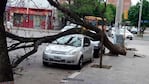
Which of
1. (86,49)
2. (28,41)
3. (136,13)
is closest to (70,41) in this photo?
(86,49)

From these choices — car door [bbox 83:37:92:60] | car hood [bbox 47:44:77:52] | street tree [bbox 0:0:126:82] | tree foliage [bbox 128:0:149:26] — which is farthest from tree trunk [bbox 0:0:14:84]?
tree foliage [bbox 128:0:149:26]

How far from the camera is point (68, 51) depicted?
59.2 ft

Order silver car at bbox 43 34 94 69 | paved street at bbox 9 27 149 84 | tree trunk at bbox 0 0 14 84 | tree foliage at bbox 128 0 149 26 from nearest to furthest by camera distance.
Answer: tree trunk at bbox 0 0 14 84, paved street at bbox 9 27 149 84, silver car at bbox 43 34 94 69, tree foliage at bbox 128 0 149 26

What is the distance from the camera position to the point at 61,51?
18.0m

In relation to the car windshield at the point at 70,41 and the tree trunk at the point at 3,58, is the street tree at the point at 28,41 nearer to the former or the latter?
the tree trunk at the point at 3,58

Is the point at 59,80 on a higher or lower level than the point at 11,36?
lower

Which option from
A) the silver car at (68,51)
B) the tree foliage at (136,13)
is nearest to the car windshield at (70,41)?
the silver car at (68,51)

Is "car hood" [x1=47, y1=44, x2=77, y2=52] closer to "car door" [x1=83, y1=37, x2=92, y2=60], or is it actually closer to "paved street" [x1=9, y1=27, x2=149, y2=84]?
"paved street" [x1=9, y1=27, x2=149, y2=84]

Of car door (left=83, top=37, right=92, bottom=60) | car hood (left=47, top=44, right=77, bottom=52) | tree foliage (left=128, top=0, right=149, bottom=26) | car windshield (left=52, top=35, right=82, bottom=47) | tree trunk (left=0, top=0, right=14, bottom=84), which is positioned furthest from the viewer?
tree foliage (left=128, top=0, right=149, bottom=26)

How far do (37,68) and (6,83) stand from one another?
9772 mm

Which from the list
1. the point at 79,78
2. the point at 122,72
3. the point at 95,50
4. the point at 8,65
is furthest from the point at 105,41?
the point at 8,65

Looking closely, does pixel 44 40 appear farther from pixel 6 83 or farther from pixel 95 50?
pixel 6 83

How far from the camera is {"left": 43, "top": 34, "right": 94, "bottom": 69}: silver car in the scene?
706 inches

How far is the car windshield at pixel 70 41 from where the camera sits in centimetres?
1939
